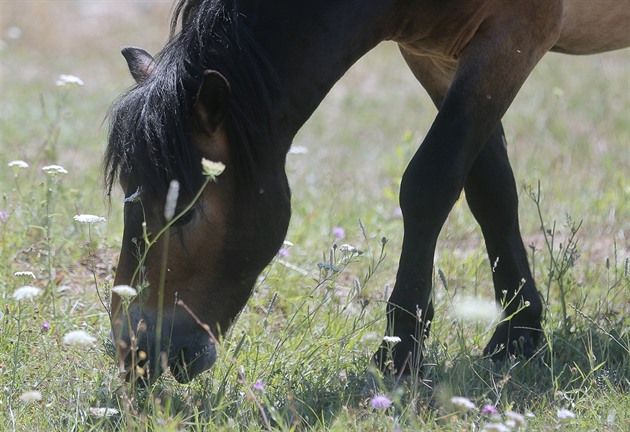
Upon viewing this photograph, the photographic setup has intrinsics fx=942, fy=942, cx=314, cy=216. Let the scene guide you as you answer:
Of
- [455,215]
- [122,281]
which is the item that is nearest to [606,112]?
[455,215]

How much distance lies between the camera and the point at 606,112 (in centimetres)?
716

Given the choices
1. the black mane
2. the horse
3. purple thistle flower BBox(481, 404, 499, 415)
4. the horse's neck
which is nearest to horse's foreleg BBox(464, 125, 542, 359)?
the horse

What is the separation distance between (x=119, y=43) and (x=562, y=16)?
7401 millimetres

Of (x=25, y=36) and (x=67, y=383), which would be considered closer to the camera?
(x=67, y=383)

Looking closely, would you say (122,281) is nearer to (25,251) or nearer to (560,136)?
(25,251)

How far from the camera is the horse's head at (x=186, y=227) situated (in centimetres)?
264

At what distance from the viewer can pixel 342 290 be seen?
4016 mm

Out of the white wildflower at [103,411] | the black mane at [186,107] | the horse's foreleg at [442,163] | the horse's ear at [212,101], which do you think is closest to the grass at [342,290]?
the white wildflower at [103,411]

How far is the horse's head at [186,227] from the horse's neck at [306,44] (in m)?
0.21

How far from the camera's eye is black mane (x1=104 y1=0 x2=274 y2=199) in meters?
2.64

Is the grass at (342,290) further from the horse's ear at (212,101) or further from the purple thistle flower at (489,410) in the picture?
the horse's ear at (212,101)

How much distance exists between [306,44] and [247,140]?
15.2 inches

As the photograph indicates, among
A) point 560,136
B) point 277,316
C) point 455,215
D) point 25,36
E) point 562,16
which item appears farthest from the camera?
point 25,36

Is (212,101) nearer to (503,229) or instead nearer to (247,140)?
(247,140)
